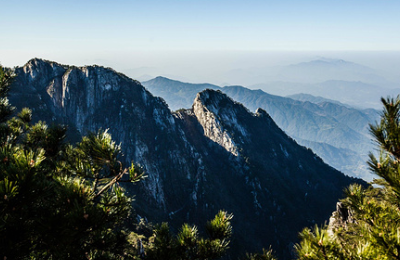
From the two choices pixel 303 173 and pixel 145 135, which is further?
pixel 303 173

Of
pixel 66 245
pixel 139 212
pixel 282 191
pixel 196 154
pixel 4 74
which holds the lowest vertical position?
pixel 282 191

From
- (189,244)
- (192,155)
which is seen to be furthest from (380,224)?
(192,155)

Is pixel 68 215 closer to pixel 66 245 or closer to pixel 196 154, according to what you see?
pixel 66 245

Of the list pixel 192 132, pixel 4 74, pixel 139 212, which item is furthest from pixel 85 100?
pixel 4 74

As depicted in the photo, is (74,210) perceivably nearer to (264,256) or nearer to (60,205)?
(60,205)

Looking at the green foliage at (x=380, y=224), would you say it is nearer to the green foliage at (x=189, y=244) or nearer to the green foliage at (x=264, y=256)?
the green foliage at (x=264, y=256)

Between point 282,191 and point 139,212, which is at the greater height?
point 139,212

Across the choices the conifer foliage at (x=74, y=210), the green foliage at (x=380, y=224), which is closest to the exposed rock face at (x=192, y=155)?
the conifer foliage at (x=74, y=210)
